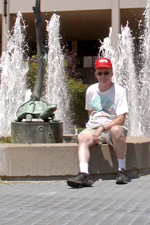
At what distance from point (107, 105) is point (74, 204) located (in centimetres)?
174

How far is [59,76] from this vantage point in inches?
695

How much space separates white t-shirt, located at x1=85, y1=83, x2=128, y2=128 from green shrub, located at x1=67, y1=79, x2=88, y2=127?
13503 millimetres

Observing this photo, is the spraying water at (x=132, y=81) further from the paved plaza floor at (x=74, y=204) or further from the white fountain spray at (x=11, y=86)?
the paved plaza floor at (x=74, y=204)

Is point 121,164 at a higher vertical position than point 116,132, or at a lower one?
lower

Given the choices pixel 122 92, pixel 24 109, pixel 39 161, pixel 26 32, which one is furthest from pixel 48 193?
pixel 26 32

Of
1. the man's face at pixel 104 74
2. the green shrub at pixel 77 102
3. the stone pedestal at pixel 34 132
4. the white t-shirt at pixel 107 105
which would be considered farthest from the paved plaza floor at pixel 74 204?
the green shrub at pixel 77 102

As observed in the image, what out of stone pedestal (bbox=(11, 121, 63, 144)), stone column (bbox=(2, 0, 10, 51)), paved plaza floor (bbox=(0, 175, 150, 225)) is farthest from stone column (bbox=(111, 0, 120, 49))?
paved plaza floor (bbox=(0, 175, 150, 225))

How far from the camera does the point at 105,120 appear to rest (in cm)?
536

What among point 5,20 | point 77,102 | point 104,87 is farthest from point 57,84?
point 104,87

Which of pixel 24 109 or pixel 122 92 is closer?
pixel 122 92

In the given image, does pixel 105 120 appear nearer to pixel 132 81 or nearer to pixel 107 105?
pixel 107 105

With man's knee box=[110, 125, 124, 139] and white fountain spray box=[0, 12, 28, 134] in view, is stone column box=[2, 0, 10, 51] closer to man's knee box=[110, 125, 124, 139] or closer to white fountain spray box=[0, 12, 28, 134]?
white fountain spray box=[0, 12, 28, 134]

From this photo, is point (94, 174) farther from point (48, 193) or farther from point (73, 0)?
point (73, 0)

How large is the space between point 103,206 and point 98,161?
1575mm
